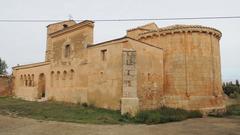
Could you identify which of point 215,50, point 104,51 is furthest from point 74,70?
point 215,50

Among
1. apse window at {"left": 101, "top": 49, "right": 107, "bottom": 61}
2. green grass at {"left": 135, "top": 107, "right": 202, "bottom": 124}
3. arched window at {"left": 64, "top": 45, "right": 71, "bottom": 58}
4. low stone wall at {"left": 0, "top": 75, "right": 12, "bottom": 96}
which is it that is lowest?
green grass at {"left": 135, "top": 107, "right": 202, "bottom": 124}

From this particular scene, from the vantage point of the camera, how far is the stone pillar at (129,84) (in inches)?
566

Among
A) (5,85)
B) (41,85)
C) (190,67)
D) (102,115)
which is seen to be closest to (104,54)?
(102,115)

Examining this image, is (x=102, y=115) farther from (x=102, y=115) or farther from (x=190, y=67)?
(x=190, y=67)

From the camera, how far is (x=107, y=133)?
382 inches

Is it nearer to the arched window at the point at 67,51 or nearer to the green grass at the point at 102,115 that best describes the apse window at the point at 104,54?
the green grass at the point at 102,115

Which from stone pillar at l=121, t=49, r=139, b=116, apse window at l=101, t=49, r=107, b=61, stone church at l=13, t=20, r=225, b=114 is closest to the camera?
stone pillar at l=121, t=49, r=139, b=116

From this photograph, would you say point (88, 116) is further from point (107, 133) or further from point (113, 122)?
point (107, 133)

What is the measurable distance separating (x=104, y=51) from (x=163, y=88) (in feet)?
17.0

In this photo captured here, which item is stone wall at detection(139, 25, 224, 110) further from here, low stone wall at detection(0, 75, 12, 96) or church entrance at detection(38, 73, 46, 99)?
low stone wall at detection(0, 75, 12, 96)

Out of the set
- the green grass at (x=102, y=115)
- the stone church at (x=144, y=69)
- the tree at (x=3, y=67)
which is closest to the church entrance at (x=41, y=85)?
the stone church at (x=144, y=69)

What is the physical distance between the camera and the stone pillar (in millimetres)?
14375

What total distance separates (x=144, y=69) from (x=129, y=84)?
1.90 metres

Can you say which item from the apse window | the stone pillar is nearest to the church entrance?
the apse window
